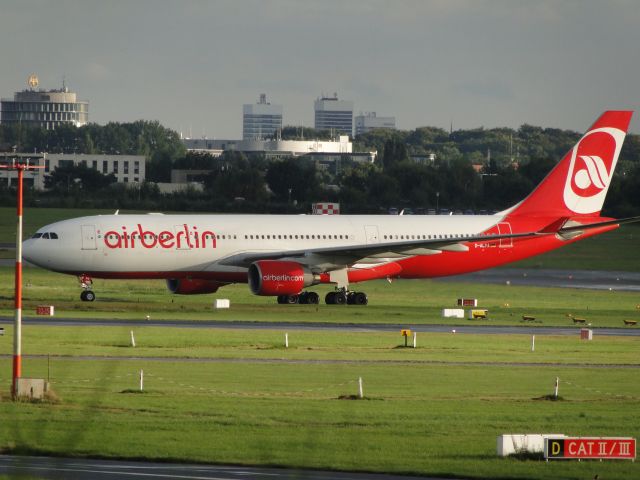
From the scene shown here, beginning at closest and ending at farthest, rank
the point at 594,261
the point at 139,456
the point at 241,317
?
the point at 139,456 → the point at 241,317 → the point at 594,261

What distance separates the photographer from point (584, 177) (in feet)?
256

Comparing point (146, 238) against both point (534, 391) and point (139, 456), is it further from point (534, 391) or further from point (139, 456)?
point (139, 456)

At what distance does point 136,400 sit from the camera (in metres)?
36.0

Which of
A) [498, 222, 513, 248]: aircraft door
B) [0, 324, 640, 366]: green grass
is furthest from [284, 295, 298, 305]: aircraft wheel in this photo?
[0, 324, 640, 366]: green grass

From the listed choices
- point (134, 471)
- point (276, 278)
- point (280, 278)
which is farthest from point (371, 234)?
point (134, 471)

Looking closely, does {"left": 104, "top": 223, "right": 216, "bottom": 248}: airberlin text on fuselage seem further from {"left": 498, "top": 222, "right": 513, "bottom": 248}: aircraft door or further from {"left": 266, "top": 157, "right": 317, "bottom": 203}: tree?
{"left": 266, "top": 157, "right": 317, "bottom": 203}: tree

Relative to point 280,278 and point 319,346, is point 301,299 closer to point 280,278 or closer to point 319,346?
point 280,278

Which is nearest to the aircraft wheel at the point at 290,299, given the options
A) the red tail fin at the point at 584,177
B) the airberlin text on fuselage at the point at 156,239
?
the airberlin text on fuselage at the point at 156,239

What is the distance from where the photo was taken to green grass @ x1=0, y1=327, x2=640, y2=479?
93.5 feet

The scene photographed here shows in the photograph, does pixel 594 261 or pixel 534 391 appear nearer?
pixel 534 391

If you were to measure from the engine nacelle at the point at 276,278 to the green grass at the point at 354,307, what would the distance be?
99 cm

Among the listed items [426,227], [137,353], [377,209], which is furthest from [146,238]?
[377,209]

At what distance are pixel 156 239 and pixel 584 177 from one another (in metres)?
25.1

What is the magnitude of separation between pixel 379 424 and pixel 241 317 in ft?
97.5
